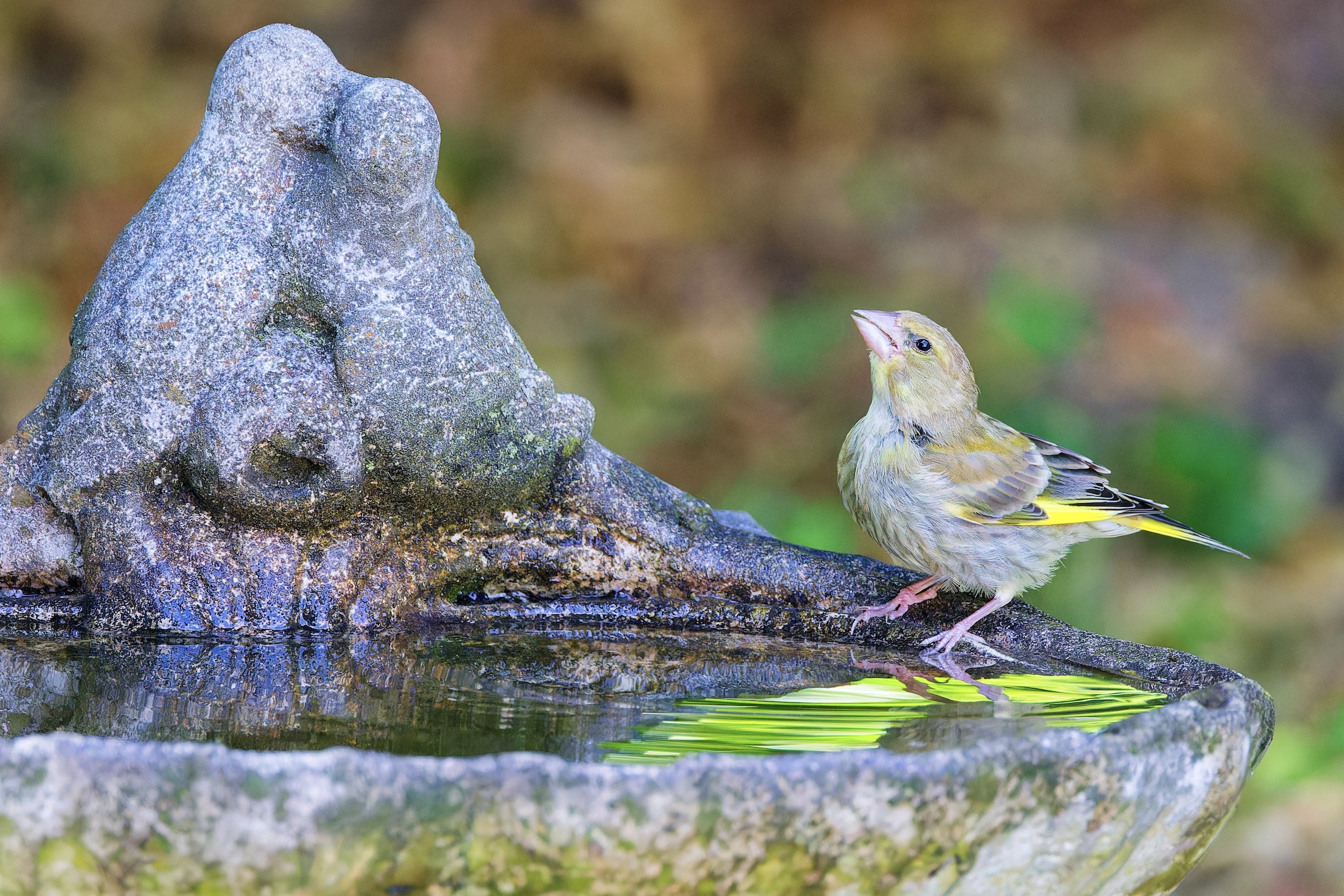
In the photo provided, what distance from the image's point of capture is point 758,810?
5.32 feet

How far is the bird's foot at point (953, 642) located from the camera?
2637 mm

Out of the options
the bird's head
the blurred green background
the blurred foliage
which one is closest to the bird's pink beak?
the bird's head

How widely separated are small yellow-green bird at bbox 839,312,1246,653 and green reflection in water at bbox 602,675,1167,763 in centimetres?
32

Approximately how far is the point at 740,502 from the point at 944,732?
3.81 metres

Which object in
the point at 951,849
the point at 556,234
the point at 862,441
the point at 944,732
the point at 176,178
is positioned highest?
the point at 556,234

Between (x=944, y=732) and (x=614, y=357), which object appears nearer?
(x=944, y=732)

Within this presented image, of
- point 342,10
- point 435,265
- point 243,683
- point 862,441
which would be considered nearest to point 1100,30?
point 342,10

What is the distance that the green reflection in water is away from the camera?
2.00 metres

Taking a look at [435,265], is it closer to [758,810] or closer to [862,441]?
[862,441]

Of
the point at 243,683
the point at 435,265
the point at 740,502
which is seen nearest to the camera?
the point at 243,683

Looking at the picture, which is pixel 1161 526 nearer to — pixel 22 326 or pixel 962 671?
pixel 962 671

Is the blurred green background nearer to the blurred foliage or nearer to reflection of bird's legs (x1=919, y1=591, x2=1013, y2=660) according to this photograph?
the blurred foliage

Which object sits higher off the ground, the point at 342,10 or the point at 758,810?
the point at 342,10

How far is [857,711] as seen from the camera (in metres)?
2.21
